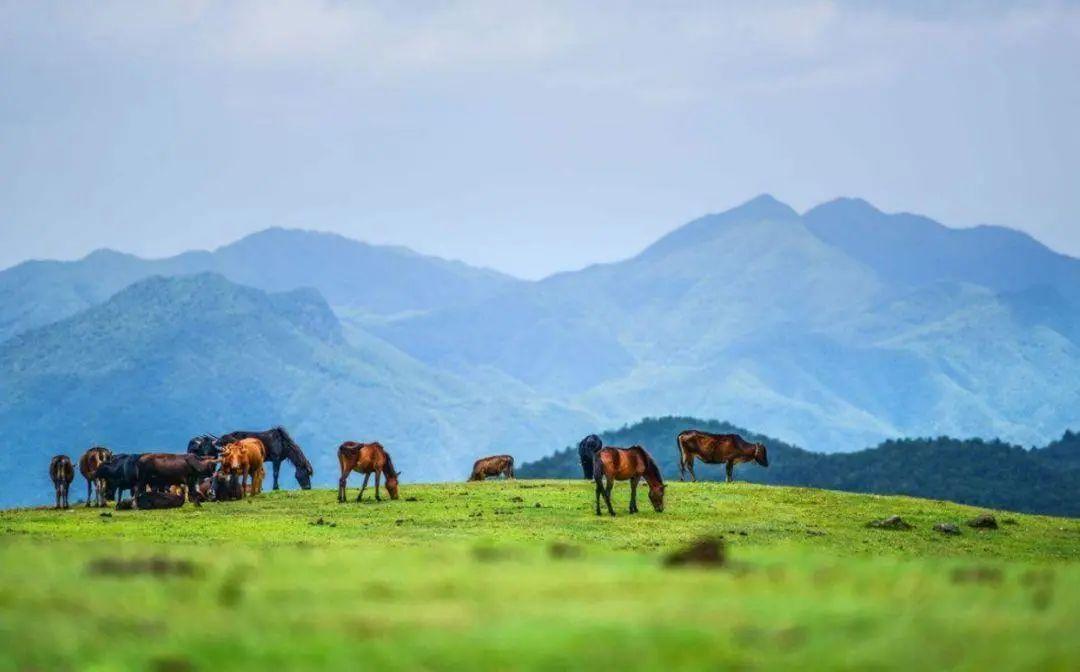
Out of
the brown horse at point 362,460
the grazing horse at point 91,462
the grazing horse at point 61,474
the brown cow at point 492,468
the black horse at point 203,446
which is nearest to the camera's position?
the brown horse at point 362,460

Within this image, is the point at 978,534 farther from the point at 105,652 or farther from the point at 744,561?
the point at 105,652

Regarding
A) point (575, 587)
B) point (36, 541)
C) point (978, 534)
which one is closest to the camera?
point (575, 587)

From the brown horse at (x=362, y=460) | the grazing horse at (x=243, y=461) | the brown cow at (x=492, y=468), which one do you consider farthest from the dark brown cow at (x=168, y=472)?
the brown cow at (x=492, y=468)

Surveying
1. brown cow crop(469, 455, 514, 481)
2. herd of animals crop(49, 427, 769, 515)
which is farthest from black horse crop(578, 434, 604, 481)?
brown cow crop(469, 455, 514, 481)

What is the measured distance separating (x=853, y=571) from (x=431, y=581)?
26.7ft

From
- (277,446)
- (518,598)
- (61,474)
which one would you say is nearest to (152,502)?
(61,474)

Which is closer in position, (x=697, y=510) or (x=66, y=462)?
(x=697, y=510)

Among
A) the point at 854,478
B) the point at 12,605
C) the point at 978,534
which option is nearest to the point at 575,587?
the point at 12,605

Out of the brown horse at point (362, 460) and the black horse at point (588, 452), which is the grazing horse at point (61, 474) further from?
the black horse at point (588, 452)

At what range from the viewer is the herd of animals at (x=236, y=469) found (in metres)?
43.7

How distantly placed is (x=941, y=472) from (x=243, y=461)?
298 ft

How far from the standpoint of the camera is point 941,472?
132625mm

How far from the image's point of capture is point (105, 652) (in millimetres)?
18391

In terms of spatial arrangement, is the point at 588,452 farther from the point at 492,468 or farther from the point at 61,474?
the point at 61,474
